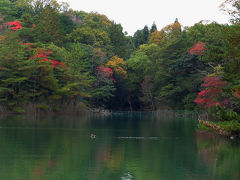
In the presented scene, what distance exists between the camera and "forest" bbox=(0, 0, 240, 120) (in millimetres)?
56938

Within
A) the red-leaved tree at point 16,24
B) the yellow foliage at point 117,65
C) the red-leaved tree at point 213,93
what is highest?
the red-leaved tree at point 16,24

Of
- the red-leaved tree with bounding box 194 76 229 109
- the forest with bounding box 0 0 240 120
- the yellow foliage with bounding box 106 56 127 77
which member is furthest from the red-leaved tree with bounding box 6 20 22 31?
the red-leaved tree with bounding box 194 76 229 109

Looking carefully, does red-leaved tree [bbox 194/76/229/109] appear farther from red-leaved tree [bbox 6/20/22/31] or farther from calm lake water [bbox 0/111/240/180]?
red-leaved tree [bbox 6/20/22/31]

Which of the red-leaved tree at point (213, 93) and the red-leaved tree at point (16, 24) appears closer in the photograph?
the red-leaved tree at point (213, 93)

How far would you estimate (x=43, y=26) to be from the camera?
7062 cm

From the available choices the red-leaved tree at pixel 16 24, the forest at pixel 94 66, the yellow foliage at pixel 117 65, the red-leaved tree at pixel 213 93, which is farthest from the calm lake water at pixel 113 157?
the yellow foliage at pixel 117 65

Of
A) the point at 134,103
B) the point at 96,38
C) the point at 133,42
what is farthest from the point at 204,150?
the point at 133,42

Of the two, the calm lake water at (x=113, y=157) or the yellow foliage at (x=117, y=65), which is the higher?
the yellow foliage at (x=117, y=65)

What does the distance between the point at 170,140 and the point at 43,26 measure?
148 ft

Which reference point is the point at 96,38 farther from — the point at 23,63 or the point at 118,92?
the point at 23,63

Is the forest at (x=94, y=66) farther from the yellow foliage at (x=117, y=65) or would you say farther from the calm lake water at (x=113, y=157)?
the calm lake water at (x=113, y=157)

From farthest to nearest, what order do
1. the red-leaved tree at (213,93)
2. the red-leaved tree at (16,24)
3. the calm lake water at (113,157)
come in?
the red-leaved tree at (16,24), the red-leaved tree at (213,93), the calm lake water at (113,157)

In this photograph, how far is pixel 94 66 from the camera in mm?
76625

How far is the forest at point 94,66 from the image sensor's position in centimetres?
5694
